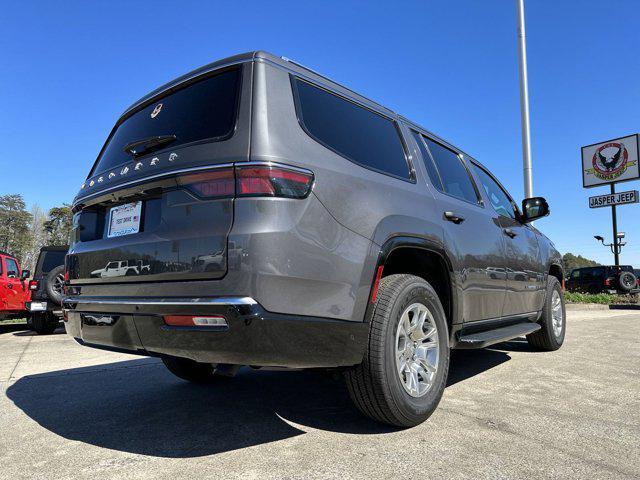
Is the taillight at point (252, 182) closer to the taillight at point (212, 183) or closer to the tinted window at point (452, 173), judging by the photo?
the taillight at point (212, 183)

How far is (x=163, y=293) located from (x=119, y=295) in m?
0.40

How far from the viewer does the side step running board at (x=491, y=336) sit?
3.34 m

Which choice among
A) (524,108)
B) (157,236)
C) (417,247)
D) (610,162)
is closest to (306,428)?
(417,247)

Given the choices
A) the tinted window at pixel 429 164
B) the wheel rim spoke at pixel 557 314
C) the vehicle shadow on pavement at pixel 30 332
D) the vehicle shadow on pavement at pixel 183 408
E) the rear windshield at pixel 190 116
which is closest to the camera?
the rear windshield at pixel 190 116

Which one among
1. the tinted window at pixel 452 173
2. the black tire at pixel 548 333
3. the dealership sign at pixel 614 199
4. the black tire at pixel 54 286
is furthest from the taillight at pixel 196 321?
the dealership sign at pixel 614 199

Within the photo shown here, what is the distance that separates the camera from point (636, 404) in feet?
10.7

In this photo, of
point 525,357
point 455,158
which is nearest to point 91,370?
point 455,158

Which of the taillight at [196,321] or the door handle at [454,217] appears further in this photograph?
the door handle at [454,217]

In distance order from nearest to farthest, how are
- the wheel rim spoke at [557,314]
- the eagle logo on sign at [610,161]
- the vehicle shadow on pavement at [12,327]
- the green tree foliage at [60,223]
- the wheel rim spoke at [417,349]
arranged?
the wheel rim spoke at [417,349], the wheel rim spoke at [557,314], the vehicle shadow on pavement at [12,327], the eagle logo on sign at [610,161], the green tree foliage at [60,223]

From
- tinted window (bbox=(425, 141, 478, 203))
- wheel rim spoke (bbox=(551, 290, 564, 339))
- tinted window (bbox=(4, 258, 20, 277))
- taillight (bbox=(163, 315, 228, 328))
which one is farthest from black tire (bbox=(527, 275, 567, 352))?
tinted window (bbox=(4, 258, 20, 277))

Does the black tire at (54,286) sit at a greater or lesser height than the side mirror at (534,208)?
lesser

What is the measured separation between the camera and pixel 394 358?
2.58 meters

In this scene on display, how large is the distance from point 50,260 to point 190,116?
9192mm

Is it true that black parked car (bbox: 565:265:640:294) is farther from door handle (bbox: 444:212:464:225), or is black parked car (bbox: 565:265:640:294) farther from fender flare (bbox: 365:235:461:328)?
fender flare (bbox: 365:235:461:328)
